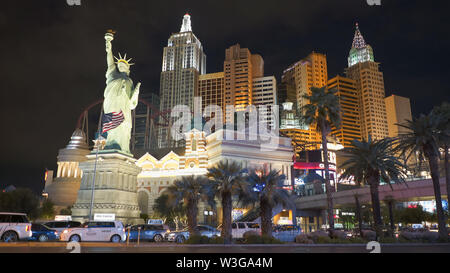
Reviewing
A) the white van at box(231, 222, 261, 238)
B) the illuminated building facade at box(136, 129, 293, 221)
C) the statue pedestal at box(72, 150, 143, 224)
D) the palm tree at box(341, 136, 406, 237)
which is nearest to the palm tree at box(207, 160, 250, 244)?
→ the white van at box(231, 222, 261, 238)

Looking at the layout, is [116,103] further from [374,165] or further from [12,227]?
[374,165]

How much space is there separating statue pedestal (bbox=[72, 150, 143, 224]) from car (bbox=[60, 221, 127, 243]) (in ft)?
113

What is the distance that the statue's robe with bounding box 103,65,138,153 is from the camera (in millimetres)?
63500

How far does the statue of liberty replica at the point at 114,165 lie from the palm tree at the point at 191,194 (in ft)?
107

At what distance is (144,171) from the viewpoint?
86.8 metres

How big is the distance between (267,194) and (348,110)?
169788mm

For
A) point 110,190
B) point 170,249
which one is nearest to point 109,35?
point 110,190

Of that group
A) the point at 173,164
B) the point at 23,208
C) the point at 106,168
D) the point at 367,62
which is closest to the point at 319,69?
the point at 367,62

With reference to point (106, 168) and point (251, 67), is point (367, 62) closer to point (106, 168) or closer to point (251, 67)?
point (251, 67)

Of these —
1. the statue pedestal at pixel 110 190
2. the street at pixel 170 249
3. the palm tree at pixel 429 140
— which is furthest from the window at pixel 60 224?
the palm tree at pixel 429 140

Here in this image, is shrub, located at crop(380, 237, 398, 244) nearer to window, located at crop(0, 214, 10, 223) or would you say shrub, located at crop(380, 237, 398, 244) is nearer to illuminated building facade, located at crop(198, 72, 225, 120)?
window, located at crop(0, 214, 10, 223)

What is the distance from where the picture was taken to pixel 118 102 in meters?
63.7

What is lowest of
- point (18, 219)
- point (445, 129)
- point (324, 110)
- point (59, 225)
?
point (59, 225)

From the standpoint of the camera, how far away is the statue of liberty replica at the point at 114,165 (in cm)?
6000
